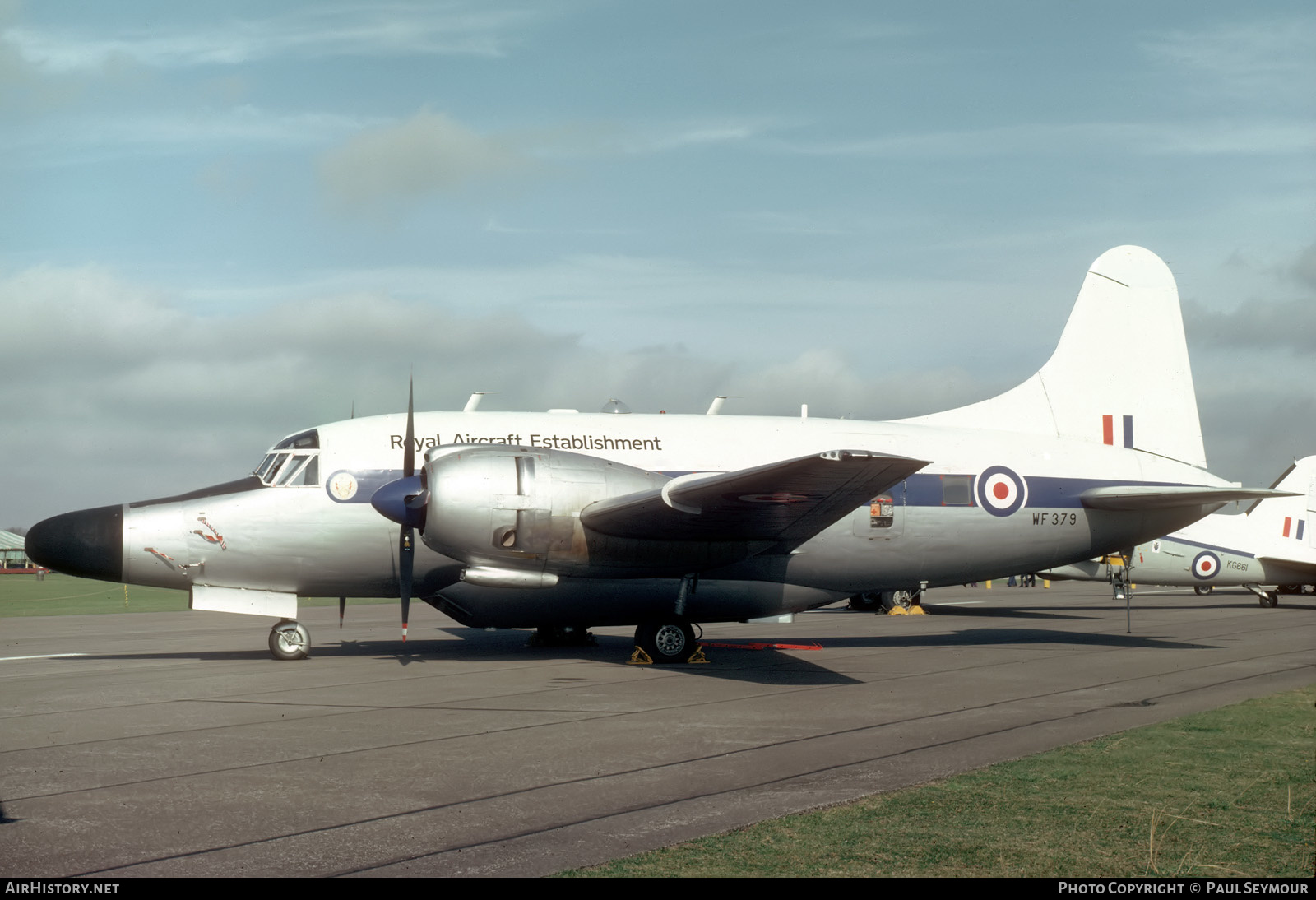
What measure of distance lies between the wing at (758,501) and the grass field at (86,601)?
599 inches

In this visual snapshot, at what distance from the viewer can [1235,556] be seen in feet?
124

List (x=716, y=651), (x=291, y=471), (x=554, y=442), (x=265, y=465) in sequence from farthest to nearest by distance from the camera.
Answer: (x=716, y=651) → (x=554, y=442) → (x=265, y=465) → (x=291, y=471)

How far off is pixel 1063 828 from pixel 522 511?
980 cm

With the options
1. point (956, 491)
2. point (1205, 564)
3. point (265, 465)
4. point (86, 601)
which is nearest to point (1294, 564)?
point (1205, 564)

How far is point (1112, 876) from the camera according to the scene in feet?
19.4

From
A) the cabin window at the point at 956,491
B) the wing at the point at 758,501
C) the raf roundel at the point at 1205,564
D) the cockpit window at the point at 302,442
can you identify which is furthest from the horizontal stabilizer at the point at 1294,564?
the cockpit window at the point at 302,442

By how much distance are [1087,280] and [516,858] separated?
19.4 metres

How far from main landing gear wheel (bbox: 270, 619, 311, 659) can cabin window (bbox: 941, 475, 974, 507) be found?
1161 centimetres

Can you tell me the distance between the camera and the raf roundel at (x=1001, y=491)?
19.6 m

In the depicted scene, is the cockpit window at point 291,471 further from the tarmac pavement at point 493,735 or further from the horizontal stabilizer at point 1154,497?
the horizontal stabilizer at point 1154,497

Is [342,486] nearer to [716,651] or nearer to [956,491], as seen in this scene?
[716,651]

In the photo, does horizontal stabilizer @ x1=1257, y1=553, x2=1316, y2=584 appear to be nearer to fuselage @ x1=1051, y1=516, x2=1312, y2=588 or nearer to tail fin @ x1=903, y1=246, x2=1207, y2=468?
fuselage @ x1=1051, y1=516, x2=1312, y2=588

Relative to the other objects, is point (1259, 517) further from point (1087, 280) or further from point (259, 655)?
point (259, 655)
